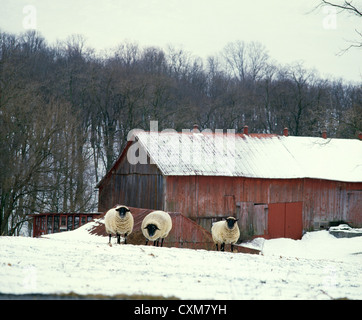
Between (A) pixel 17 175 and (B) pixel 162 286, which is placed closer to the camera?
(B) pixel 162 286

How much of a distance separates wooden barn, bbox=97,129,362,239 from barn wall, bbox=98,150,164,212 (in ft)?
0.19

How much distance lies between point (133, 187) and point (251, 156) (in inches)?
324

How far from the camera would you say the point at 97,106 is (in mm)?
57156

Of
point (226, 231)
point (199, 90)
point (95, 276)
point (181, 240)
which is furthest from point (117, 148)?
point (95, 276)

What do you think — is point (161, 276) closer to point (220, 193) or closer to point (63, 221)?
point (220, 193)

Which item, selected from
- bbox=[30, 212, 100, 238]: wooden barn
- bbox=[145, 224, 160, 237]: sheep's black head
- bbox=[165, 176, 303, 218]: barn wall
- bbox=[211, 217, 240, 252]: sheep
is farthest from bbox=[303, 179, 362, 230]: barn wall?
bbox=[145, 224, 160, 237]: sheep's black head

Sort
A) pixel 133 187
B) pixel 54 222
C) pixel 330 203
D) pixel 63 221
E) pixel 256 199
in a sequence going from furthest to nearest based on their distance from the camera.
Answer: pixel 330 203 < pixel 256 199 < pixel 133 187 < pixel 63 221 < pixel 54 222

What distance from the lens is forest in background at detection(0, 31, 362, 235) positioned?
37219mm

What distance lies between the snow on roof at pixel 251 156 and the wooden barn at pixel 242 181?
6cm

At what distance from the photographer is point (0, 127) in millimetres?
36125

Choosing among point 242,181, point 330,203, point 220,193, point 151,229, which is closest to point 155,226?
point 151,229

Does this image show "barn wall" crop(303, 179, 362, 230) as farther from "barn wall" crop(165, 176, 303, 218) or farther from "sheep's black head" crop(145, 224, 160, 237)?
"sheep's black head" crop(145, 224, 160, 237)
